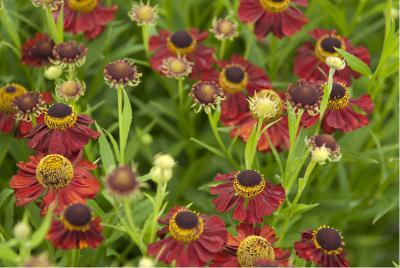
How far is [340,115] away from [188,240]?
17.6 inches

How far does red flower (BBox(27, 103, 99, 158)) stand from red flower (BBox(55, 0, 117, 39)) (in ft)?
1.17

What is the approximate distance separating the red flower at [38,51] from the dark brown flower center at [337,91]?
23.8 inches

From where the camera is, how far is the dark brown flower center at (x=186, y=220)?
3.38ft

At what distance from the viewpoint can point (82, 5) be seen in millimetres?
1499

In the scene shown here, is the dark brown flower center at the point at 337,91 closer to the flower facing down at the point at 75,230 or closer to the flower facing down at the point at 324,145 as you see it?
the flower facing down at the point at 324,145

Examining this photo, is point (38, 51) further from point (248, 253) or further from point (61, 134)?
point (248, 253)

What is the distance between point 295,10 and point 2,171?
0.79 m

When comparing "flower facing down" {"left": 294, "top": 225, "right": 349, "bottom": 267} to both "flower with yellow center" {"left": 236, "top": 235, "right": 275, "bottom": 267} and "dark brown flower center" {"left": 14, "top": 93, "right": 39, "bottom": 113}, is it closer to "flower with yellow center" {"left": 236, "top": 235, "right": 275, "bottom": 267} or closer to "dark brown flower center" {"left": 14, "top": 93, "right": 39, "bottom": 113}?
"flower with yellow center" {"left": 236, "top": 235, "right": 275, "bottom": 267}

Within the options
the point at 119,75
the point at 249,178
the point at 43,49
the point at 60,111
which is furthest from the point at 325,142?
the point at 43,49

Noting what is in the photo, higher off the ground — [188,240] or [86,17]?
[86,17]

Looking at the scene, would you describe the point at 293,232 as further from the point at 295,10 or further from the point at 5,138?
the point at 5,138

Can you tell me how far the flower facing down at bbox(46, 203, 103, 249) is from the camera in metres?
0.95

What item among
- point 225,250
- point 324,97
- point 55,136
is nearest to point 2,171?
point 55,136

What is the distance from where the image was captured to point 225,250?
3.56 ft
